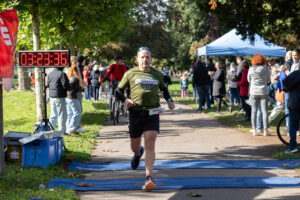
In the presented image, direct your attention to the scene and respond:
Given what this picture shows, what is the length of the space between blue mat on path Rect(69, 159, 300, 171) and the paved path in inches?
10.5

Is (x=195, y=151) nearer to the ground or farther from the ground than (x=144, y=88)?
nearer to the ground

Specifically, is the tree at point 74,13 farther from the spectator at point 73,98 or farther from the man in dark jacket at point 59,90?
the man in dark jacket at point 59,90

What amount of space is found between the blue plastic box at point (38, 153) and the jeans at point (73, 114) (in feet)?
12.5

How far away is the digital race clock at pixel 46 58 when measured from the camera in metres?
8.12

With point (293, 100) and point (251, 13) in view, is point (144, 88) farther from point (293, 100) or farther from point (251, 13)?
point (251, 13)

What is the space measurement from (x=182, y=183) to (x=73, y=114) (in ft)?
18.9

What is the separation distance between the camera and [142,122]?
6.34m

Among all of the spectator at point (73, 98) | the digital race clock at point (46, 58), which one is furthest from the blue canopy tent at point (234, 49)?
the digital race clock at point (46, 58)

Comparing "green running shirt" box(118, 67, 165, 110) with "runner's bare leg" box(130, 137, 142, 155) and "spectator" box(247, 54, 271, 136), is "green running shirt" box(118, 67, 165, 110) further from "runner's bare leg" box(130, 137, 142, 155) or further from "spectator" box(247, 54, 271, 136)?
"spectator" box(247, 54, 271, 136)

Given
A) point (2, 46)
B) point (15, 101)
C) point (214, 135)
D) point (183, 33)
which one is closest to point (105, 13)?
point (214, 135)

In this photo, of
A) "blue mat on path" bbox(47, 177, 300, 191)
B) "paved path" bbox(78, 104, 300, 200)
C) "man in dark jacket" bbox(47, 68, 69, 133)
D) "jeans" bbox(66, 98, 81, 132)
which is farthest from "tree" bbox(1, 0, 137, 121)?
"blue mat on path" bbox(47, 177, 300, 191)

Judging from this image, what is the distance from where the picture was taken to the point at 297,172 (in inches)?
280

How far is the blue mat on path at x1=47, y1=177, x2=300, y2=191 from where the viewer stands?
6.10 metres

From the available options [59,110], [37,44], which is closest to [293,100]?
[59,110]
